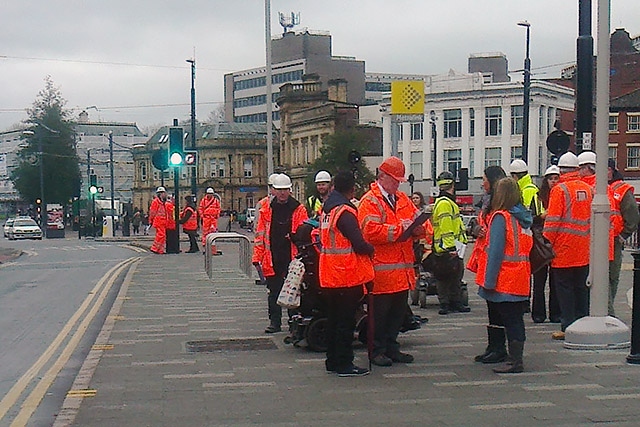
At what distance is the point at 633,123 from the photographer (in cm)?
6631

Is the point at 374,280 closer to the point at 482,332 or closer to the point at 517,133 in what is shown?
the point at 482,332

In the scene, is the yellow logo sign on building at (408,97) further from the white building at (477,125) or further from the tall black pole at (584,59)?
the white building at (477,125)

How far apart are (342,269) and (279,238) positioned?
9.57 ft

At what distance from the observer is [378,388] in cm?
788

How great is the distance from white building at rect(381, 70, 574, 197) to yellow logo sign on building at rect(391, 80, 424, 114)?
163 feet

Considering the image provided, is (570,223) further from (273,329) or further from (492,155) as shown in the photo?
(492,155)

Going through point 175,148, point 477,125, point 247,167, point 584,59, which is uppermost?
point 477,125

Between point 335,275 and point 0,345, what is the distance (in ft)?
16.9

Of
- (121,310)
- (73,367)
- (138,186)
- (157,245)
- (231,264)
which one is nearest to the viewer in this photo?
(73,367)

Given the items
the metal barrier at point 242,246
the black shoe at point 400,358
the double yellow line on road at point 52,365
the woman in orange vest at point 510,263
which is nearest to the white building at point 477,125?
the metal barrier at point 242,246

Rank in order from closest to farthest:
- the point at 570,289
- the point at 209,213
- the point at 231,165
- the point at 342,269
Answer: the point at 342,269
the point at 570,289
the point at 209,213
the point at 231,165

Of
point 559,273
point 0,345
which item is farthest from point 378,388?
point 0,345

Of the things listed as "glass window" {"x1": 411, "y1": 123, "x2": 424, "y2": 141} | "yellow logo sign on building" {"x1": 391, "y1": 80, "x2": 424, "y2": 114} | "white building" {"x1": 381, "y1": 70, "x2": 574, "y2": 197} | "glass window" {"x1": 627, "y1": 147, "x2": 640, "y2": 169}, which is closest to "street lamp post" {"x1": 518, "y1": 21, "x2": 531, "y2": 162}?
"yellow logo sign on building" {"x1": 391, "y1": 80, "x2": 424, "y2": 114}

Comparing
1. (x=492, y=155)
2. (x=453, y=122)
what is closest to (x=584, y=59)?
(x=492, y=155)
